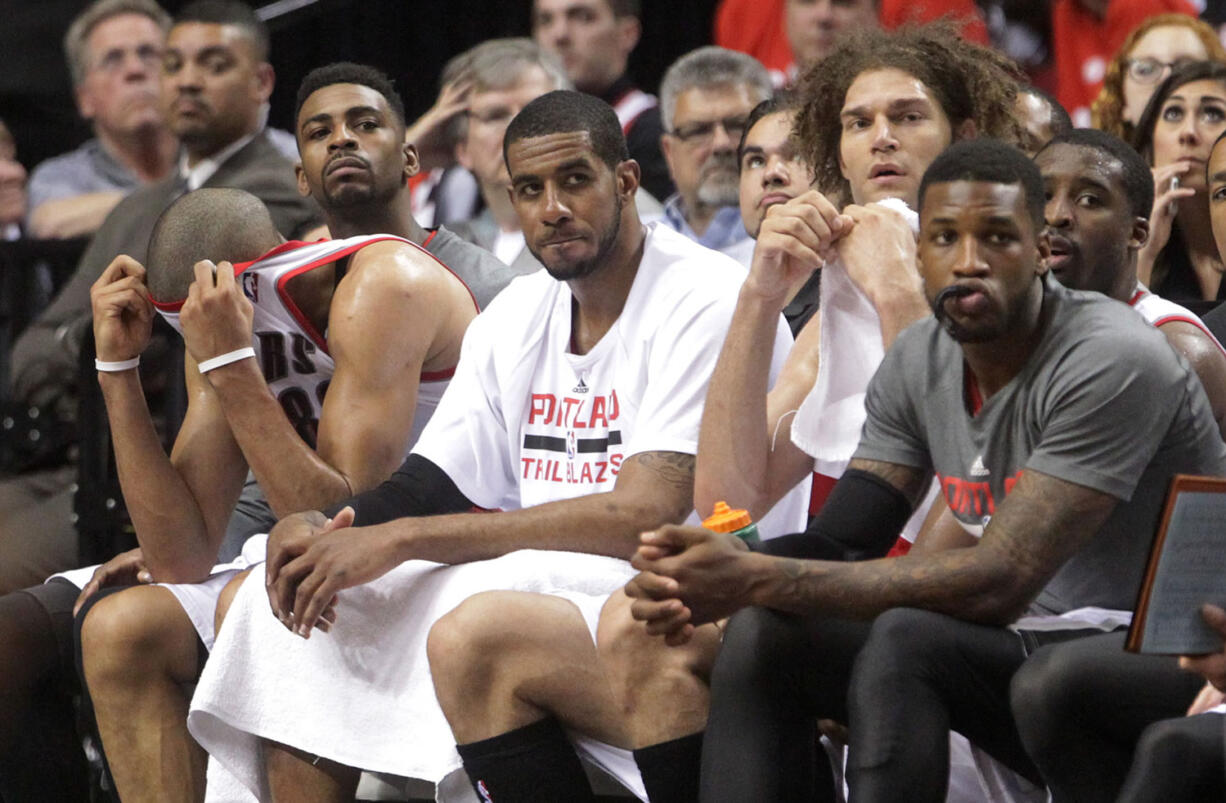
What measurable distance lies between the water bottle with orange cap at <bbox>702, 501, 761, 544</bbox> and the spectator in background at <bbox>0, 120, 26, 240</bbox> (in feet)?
14.5

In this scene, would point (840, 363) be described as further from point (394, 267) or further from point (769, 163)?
point (769, 163)

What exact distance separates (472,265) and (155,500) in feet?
3.04

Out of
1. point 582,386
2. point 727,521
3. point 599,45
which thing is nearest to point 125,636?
point 582,386

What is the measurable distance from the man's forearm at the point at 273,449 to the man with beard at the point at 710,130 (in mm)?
1685

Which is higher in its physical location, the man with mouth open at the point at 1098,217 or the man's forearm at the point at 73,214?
the man with mouth open at the point at 1098,217

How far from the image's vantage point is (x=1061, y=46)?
17.0 ft

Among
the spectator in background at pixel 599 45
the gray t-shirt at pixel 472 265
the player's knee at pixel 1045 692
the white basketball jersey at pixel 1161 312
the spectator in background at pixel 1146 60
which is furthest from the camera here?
the spectator in background at pixel 599 45

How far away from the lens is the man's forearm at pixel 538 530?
3.04 metres

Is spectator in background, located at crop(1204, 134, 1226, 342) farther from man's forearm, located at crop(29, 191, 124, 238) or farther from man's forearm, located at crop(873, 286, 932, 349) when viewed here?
man's forearm, located at crop(29, 191, 124, 238)

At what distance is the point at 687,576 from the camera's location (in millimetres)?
2516

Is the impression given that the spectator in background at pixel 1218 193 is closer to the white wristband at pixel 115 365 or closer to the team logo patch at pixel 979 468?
the team logo patch at pixel 979 468

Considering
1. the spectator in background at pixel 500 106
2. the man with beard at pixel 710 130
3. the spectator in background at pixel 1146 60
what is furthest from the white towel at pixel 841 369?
the spectator in background at pixel 500 106

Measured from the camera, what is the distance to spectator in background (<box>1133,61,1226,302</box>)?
391 centimetres

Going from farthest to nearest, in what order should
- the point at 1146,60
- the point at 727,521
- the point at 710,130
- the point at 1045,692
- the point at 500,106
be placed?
the point at 500,106, the point at 710,130, the point at 1146,60, the point at 727,521, the point at 1045,692
